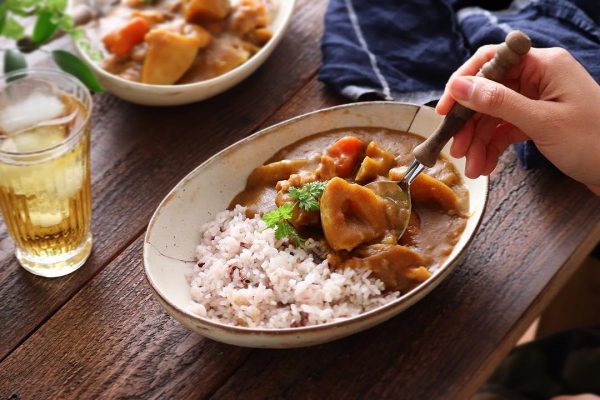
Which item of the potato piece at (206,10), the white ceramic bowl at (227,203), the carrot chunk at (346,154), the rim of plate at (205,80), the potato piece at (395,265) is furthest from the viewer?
the potato piece at (206,10)

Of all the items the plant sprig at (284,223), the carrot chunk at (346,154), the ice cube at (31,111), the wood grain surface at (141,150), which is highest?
the carrot chunk at (346,154)

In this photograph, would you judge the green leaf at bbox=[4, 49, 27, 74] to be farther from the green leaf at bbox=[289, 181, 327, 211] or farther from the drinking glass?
the green leaf at bbox=[289, 181, 327, 211]

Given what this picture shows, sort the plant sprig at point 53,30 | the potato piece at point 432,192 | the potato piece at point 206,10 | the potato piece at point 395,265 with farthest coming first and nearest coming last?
the potato piece at point 206,10
the plant sprig at point 53,30
the potato piece at point 432,192
the potato piece at point 395,265

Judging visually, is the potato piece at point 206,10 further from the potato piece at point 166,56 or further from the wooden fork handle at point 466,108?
the wooden fork handle at point 466,108

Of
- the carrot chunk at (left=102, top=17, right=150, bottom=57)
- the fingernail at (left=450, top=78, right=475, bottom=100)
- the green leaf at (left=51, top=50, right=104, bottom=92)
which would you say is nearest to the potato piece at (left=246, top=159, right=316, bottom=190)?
the fingernail at (left=450, top=78, right=475, bottom=100)

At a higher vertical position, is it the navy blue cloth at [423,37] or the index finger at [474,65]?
the index finger at [474,65]

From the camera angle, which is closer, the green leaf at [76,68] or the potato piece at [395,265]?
the potato piece at [395,265]

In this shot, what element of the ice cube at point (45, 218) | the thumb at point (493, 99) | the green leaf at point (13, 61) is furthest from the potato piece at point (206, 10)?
the thumb at point (493, 99)
